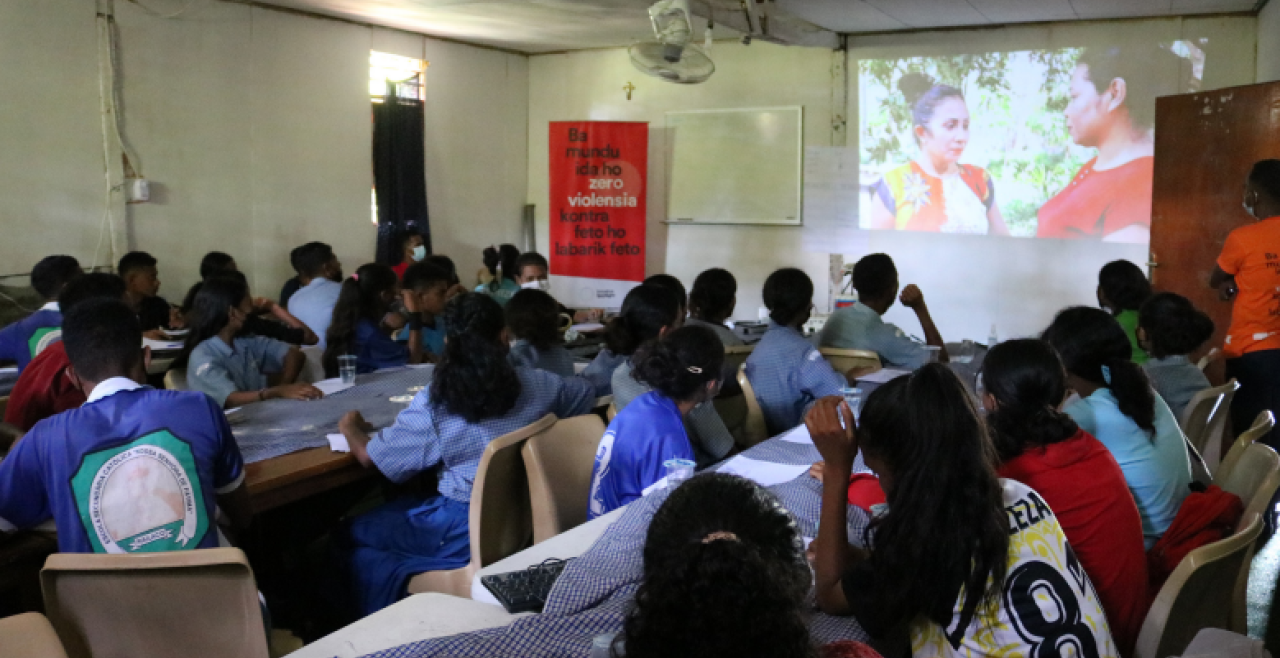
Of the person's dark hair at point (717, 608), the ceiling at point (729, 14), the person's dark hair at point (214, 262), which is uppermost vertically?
the ceiling at point (729, 14)

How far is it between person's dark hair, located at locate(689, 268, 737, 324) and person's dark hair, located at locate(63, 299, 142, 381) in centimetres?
247

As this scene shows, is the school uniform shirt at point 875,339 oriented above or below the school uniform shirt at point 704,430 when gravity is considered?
above

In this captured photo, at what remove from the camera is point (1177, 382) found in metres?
3.42

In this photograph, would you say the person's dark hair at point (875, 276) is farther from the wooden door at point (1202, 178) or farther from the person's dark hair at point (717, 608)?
the person's dark hair at point (717, 608)

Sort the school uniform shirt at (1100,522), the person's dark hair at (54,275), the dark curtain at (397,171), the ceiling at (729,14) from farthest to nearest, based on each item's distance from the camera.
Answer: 1. the dark curtain at (397,171)
2. the ceiling at (729,14)
3. the person's dark hair at (54,275)
4. the school uniform shirt at (1100,522)

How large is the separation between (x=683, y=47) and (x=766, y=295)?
135 cm

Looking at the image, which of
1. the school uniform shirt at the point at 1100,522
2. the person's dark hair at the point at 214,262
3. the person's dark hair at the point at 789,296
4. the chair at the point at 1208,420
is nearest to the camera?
the school uniform shirt at the point at 1100,522

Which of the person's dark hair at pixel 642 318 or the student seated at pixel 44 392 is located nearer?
the student seated at pixel 44 392

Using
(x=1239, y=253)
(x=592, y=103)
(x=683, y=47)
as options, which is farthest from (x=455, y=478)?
(x=592, y=103)

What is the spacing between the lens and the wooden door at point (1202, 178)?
205 inches

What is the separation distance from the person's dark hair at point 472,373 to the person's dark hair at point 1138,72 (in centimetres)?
518

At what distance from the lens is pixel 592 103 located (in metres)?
8.56

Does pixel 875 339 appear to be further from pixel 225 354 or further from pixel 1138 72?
pixel 1138 72

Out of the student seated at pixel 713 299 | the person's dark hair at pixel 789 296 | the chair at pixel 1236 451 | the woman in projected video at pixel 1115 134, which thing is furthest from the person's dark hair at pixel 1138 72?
the chair at pixel 1236 451
